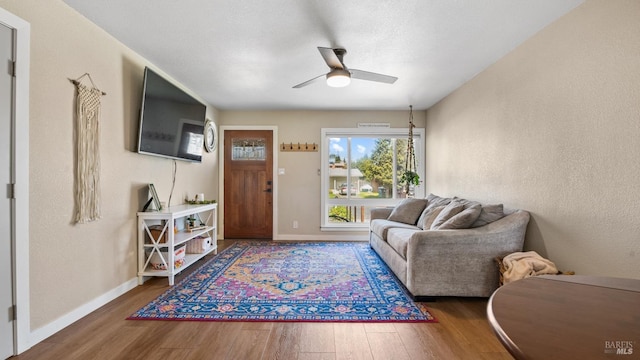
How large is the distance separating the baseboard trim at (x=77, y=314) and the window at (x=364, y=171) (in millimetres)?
3304

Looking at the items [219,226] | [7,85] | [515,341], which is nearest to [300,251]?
[219,226]

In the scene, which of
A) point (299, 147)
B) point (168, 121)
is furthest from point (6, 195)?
point (299, 147)

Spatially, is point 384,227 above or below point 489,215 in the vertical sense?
below

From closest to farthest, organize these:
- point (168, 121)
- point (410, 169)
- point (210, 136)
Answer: point (168, 121) < point (210, 136) < point (410, 169)

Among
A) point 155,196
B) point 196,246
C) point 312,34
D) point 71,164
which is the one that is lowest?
point 196,246

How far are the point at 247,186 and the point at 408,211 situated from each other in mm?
2863

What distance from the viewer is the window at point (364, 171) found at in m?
5.39

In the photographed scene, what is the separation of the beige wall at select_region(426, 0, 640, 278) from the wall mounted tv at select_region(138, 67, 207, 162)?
11.7 feet

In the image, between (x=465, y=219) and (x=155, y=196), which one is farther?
(x=155, y=196)

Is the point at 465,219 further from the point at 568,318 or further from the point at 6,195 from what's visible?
the point at 6,195

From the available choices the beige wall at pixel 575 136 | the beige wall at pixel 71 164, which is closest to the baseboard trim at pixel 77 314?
the beige wall at pixel 71 164

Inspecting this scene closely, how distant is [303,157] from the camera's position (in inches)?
211

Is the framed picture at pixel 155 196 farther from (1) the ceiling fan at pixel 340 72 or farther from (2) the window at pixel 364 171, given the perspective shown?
(2) the window at pixel 364 171

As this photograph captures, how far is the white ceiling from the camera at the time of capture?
85.0 inches
